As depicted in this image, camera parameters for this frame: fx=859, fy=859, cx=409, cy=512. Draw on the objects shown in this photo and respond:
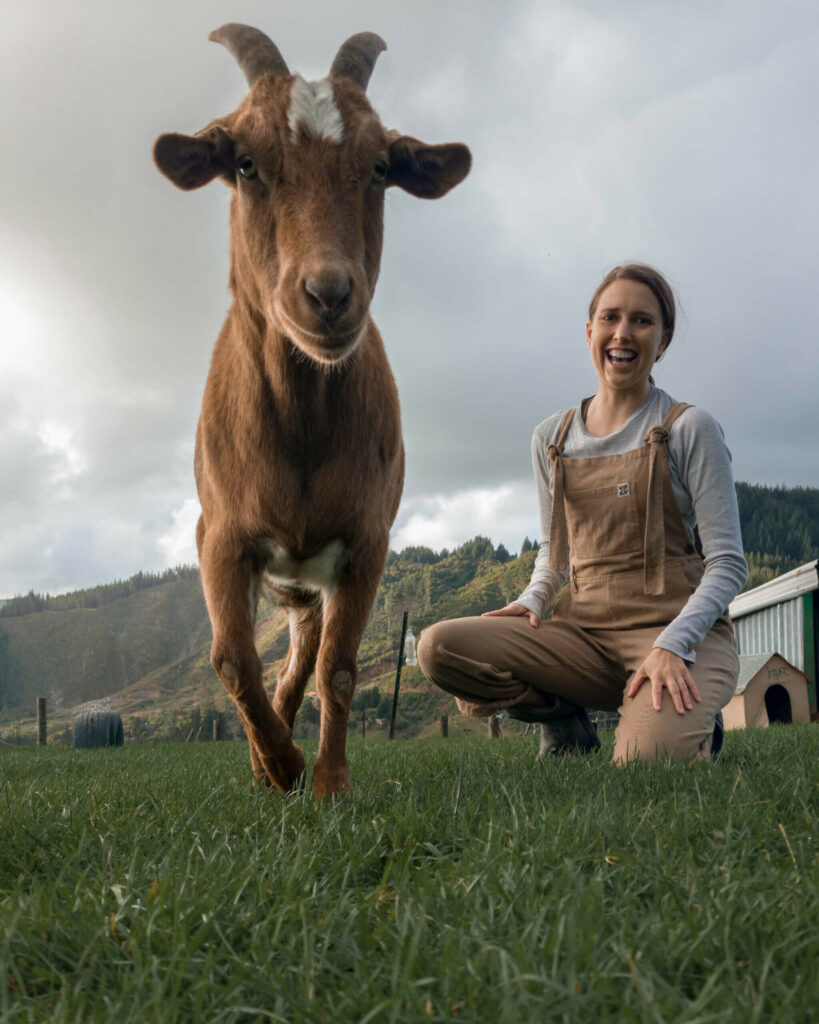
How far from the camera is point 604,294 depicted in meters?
4.08

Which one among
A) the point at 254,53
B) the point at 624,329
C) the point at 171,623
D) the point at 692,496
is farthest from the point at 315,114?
the point at 171,623

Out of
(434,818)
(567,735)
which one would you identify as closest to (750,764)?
(567,735)

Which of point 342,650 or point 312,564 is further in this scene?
point 312,564

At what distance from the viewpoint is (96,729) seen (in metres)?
17.5

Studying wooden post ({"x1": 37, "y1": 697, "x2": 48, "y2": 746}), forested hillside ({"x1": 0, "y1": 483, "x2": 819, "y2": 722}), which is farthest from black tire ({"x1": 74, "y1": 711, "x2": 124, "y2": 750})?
forested hillside ({"x1": 0, "y1": 483, "x2": 819, "y2": 722})

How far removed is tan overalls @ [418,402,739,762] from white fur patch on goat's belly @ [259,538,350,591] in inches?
27.0

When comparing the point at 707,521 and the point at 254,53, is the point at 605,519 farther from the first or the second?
the point at 254,53

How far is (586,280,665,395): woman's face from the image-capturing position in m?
3.98

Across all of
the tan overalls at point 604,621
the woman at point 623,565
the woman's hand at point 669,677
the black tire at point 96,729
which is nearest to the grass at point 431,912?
the woman's hand at point 669,677

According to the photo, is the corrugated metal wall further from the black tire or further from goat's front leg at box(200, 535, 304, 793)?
the black tire

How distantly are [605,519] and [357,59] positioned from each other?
235cm

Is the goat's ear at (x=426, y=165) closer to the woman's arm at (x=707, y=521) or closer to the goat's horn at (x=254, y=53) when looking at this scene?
the goat's horn at (x=254, y=53)

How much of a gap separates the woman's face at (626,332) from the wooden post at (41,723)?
21.9m

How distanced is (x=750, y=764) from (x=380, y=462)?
2085 mm
